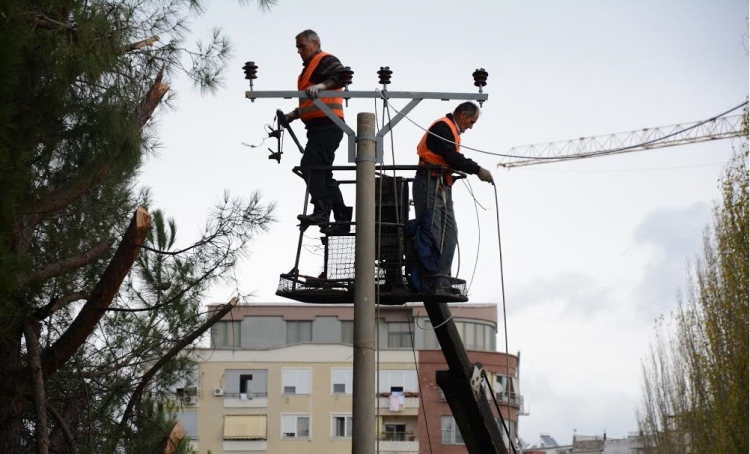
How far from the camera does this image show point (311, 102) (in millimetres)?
11438

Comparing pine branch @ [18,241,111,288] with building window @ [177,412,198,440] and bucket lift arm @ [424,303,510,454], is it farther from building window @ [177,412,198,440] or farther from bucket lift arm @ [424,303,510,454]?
building window @ [177,412,198,440]

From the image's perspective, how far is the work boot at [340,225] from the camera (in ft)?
37.2

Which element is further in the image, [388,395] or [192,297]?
[388,395]

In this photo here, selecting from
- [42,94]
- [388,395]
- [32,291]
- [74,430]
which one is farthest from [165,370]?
[388,395]

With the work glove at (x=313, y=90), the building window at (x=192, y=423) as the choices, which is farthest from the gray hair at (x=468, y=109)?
the building window at (x=192, y=423)

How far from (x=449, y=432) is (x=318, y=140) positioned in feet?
175

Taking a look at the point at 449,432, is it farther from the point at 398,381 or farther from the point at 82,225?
the point at 82,225

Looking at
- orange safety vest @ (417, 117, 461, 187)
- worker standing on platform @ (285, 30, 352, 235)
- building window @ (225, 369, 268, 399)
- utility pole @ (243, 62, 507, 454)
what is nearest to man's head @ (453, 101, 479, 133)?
orange safety vest @ (417, 117, 461, 187)

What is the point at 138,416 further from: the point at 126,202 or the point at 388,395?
the point at 388,395

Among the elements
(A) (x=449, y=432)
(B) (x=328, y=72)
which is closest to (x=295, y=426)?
(A) (x=449, y=432)

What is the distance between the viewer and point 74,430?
1373cm

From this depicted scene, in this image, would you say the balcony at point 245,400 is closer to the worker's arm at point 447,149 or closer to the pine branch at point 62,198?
the pine branch at point 62,198

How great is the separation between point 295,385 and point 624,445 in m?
40.4

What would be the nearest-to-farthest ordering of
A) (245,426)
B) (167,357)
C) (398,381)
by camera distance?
(167,357), (245,426), (398,381)
